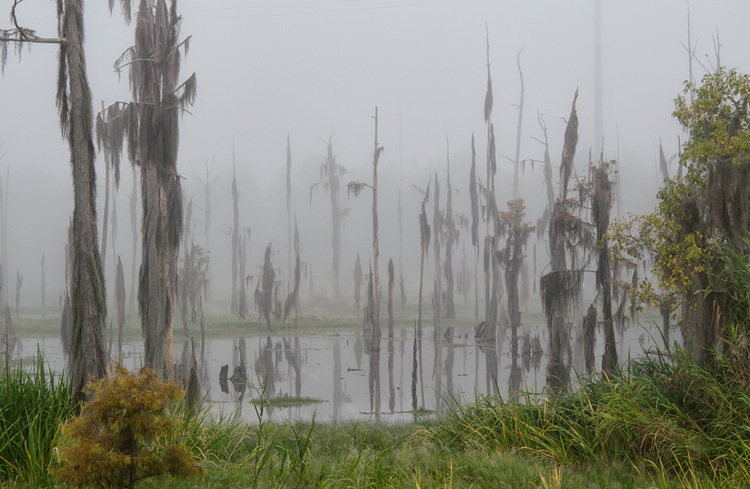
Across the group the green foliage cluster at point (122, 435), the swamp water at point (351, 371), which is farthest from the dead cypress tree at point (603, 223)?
the green foliage cluster at point (122, 435)

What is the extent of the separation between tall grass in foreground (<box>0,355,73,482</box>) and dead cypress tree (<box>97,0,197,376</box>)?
6.83m

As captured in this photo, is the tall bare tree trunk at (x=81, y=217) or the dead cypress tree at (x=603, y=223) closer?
the tall bare tree trunk at (x=81, y=217)

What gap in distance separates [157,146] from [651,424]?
1138cm

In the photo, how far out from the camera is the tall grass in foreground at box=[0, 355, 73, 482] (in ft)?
17.6

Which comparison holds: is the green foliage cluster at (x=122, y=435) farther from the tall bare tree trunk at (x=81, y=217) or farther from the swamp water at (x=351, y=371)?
the swamp water at (x=351, y=371)

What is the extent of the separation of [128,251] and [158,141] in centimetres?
9507

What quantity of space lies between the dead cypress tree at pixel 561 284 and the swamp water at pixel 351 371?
1.54m

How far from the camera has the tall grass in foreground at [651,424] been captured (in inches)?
231

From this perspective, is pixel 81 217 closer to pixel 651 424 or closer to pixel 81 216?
pixel 81 216

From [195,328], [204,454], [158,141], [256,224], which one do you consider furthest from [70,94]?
[256,224]

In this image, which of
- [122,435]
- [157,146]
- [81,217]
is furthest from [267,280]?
[122,435]

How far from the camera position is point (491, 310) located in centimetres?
2889

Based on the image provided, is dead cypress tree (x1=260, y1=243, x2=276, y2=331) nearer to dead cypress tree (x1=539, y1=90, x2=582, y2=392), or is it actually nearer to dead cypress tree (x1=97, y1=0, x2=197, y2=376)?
dead cypress tree (x1=97, y1=0, x2=197, y2=376)

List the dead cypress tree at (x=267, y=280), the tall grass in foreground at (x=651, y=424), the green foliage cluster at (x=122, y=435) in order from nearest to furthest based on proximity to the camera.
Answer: the green foliage cluster at (x=122, y=435), the tall grass in foreground at (x=651, y=424), the dead cypress tree at (x=267, y=280)
